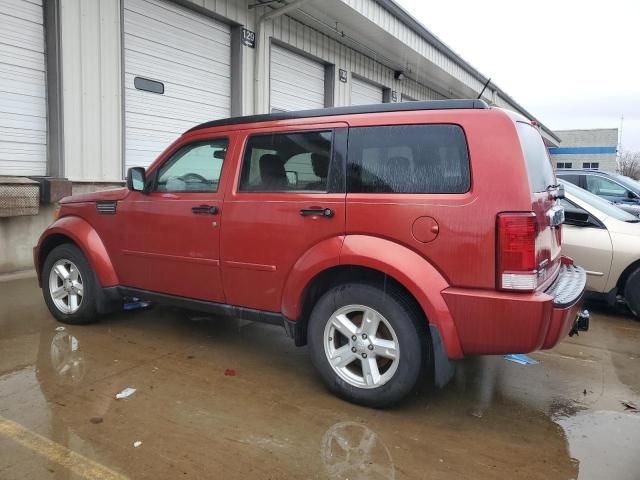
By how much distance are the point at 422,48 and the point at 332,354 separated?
481 inches

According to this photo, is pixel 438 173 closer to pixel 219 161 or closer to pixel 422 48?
pixel 219 161

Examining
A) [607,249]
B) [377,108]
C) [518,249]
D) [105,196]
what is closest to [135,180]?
[105,196]

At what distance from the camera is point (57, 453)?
8.98ft

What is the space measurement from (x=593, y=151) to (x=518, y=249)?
2413 inches

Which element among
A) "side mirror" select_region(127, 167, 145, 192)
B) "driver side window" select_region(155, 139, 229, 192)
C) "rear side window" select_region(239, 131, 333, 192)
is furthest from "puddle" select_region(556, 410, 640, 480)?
"side mirror" select_region(127, 167, 145, 192)

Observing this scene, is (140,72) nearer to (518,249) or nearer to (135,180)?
(135,180)

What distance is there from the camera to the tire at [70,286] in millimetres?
4727

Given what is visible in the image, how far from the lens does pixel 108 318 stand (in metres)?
5.22

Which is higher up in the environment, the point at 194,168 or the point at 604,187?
the point at 604,187

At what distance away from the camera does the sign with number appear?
10149mm

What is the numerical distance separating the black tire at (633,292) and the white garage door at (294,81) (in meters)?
8.02

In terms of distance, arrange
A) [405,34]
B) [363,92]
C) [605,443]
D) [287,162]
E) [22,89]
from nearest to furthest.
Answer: [605,443] < [287,162] < [22,89] < [405,34] < [363,92]

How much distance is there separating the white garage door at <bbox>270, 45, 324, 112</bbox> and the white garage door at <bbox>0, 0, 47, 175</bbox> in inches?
200

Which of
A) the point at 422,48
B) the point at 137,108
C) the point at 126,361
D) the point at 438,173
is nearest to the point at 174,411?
the point at 126,361
